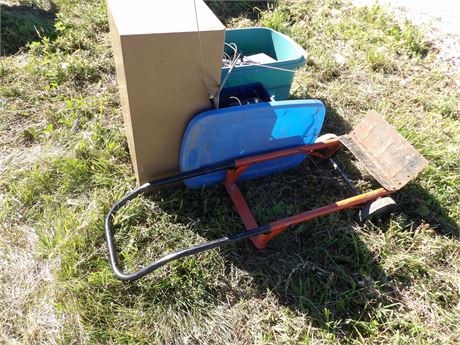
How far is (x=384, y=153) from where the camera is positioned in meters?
2.12

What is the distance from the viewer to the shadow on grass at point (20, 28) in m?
3.08

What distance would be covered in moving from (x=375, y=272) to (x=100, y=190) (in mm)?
1672

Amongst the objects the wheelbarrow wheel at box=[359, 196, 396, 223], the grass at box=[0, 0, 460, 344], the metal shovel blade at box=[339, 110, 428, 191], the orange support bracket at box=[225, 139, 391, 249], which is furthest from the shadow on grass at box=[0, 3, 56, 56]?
the wheelbarrow wheel at box=[359, 196, 396, 223]

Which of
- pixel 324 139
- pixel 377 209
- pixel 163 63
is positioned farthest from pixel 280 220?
pixel 163 63

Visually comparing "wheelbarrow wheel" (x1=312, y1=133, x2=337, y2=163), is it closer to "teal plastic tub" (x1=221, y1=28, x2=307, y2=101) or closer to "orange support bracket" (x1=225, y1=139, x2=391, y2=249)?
"orange support bracket" (x1=225, y1=139, x2=391, y2=249)

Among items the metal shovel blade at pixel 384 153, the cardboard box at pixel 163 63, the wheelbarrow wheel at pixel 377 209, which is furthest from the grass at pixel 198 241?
the cardboard box at pixel 163 63

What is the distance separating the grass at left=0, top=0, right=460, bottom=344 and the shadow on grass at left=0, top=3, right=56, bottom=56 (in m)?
0.27

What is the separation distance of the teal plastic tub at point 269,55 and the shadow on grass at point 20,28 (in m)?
1.84

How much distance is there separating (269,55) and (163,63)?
137 cm

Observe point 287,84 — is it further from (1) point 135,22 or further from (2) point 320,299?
(2) point 320,299

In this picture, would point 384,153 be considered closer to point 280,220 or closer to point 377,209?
point 377,209

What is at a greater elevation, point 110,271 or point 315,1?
point 315,1

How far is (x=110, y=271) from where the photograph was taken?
68.2 inches

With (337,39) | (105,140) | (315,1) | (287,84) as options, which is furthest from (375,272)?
(315,1)
